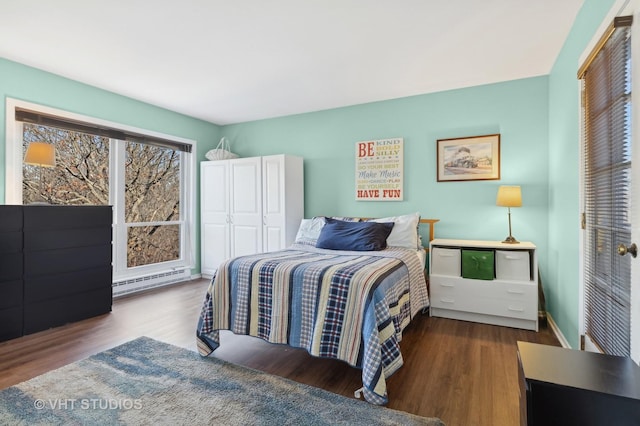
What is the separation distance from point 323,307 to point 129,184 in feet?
11.1

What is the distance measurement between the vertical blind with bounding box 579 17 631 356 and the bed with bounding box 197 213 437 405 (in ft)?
3.53

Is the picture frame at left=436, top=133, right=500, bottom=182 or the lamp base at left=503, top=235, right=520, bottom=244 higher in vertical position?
the picture frame at left=436, top=133, right=500, bottom=182

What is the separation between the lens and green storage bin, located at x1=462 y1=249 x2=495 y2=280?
2.92 meters

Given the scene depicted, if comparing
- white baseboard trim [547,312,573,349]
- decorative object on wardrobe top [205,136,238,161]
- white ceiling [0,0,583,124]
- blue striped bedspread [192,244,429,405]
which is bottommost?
white baseboard trim [547,312,573,349]

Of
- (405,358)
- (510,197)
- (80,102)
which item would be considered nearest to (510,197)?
(510,197)

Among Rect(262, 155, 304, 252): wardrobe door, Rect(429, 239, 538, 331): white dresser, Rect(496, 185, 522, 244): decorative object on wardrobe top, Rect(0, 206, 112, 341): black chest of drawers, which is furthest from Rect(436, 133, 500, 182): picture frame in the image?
Rect(0, 206, 112, 341): black chest of drawers

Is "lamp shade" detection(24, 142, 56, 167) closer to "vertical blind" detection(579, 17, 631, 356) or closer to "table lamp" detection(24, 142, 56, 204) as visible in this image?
Result: "table lamp" detection(24, 142, 56, 204)

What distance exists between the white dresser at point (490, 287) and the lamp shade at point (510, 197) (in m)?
0.38

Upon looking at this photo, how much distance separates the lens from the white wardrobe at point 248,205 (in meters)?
4.18

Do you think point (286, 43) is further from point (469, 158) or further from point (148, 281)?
point (148, 281)

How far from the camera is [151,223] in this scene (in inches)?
170

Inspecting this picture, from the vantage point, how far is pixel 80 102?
136 inches

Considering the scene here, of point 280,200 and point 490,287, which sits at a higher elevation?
point 280,200

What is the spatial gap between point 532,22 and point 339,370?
2.83 meters
